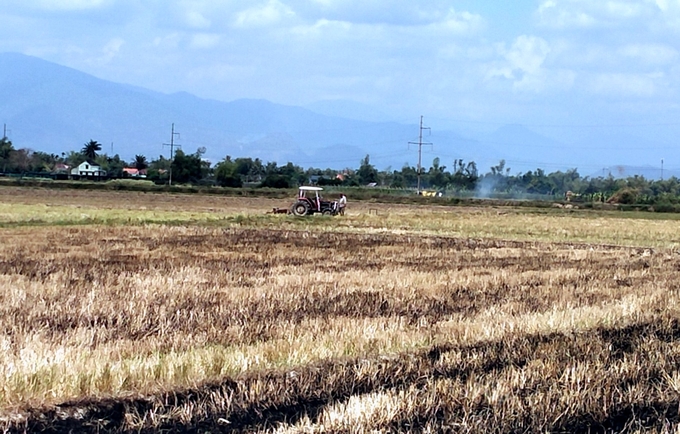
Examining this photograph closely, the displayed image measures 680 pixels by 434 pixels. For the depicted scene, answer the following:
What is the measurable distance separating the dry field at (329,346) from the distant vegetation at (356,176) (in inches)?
3426

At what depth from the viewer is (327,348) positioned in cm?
768

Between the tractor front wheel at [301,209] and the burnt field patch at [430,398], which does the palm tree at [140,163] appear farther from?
the burnt field patch at [430,398]

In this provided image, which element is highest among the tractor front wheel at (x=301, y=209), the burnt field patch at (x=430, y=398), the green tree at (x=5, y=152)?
the green tree at (x=5, y=152)

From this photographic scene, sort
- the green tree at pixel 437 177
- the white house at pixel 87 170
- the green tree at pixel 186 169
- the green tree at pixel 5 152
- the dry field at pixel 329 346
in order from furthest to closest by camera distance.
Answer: the green tree at pixel 437 177 → the white house at pixel 87 170 → the green tree at pixel 5 152 → the green tree at pixel 186 169 → the dry field at pixel 329 346

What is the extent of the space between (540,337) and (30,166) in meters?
134

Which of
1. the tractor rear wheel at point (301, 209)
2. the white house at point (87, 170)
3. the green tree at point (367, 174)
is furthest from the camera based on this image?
the green tree at point (367, 174)

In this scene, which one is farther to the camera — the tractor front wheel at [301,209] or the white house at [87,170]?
the white house at [87,170]

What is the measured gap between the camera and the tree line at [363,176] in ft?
368

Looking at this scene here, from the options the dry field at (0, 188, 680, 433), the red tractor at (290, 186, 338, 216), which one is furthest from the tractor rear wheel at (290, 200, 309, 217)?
the dry field at (0, 188, 680, 433)

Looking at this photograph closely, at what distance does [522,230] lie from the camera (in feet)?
112

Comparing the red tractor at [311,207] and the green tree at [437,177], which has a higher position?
the green tree at [437,177]

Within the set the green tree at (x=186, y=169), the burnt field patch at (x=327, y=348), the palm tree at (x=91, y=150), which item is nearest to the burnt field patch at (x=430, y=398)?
the burnt field patch at (x=327, y=348)

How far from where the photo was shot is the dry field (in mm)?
5832

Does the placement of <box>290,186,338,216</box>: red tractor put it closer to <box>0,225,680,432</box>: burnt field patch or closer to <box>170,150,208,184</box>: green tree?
<box>0,225,680,432</box>: burnt field patch
